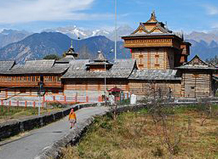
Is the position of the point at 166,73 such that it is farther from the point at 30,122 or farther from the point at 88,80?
the point at 30,122

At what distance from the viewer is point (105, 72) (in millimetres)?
42062

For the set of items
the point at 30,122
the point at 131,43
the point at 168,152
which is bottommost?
the point at 168,152

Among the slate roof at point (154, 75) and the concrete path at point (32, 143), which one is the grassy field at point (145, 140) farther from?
the slate roof at point (154, 75)

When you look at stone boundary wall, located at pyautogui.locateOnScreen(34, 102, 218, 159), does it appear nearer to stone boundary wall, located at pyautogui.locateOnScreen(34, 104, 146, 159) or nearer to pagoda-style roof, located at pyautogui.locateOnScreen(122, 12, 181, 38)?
stone boundary wall, located at pyautogui.locateOnScreen(34, 104, 146, 159)

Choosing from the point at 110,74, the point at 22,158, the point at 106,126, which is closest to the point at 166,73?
the point at 110,74

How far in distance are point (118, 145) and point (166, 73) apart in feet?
81.9

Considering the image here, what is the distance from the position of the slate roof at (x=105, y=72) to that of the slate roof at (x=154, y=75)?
3.40 ft

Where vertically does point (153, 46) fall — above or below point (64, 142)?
above

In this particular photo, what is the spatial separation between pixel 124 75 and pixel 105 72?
274 cm

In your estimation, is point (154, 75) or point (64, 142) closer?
point (64, 142)

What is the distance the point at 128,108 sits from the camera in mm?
28328

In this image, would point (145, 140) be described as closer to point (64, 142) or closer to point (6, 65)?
point (64, 142)

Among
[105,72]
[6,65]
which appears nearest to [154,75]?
[105,72]

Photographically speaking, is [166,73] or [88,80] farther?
[88,80]
